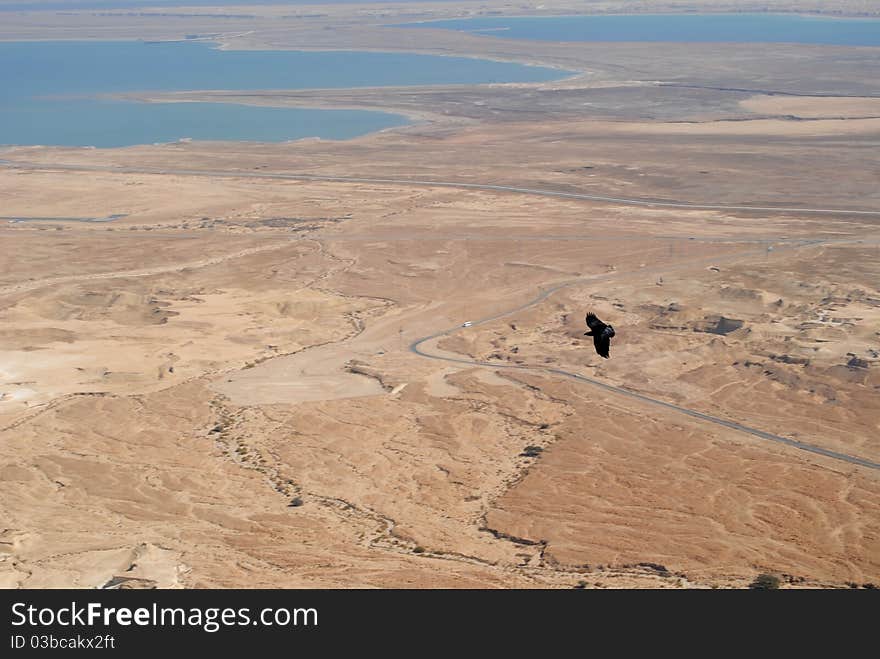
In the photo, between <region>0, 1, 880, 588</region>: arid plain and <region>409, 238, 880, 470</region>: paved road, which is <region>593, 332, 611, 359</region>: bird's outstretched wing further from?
<region>409, 238, 880, 470</region>: paved road

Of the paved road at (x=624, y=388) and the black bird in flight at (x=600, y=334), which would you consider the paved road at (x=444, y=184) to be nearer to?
the paved road at (x=624, y=388)

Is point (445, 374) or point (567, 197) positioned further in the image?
point (567, 197)

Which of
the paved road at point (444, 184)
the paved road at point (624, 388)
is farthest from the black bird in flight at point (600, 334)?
the paved road at point (444, 184)

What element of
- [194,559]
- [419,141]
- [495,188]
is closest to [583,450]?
[194,559]

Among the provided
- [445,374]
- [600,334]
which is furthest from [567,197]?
[600,334]

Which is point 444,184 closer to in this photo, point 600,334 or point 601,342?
point 601,342

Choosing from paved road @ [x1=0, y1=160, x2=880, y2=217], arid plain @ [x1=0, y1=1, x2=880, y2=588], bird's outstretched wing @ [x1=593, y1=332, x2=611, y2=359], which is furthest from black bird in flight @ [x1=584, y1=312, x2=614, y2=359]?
paved road @ [x1=0, y1=160, x2=880, y2=217]

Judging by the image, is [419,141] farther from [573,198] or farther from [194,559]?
[194,559]

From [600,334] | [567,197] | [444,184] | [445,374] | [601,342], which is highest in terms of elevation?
[600,334]
